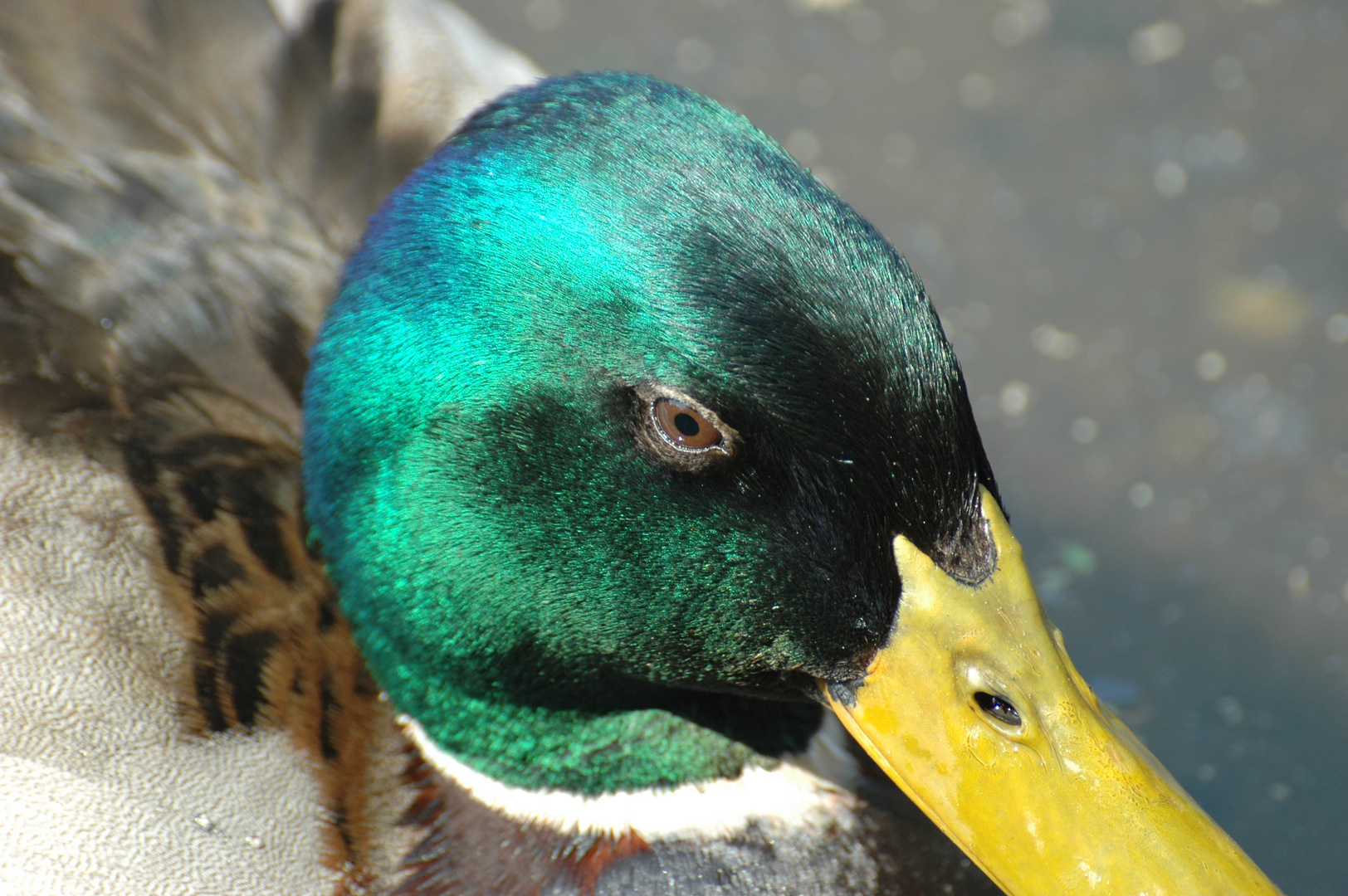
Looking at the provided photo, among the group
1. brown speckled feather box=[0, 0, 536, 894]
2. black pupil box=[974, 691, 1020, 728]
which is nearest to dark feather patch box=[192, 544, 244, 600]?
brown speckled feather box=[0, 0, 536, 894]

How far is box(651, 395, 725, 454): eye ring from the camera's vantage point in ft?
5.18

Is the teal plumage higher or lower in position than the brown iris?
lower

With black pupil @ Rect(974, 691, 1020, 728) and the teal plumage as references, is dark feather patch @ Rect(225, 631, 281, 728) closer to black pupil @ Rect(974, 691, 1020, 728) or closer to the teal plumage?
the teal plumage

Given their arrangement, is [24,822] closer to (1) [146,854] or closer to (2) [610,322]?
(1) [146,854]

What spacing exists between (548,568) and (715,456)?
279mm

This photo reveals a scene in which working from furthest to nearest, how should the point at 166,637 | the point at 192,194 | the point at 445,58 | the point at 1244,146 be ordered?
the point at 1244,146 → the point at 445,58 → the point at 192,194 → the point at 166,637

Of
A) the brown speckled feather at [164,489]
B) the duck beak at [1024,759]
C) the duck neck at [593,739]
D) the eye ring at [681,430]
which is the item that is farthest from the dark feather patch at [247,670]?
the duck beak at [1024,759]

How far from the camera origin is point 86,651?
5.84ft

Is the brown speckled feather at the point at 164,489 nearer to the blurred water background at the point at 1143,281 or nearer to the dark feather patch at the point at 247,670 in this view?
the dark feather patch at the point at 247,670

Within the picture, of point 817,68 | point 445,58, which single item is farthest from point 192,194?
point 817,68

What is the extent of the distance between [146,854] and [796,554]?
2.90 feet

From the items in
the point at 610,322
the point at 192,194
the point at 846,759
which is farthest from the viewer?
the point at 192,194

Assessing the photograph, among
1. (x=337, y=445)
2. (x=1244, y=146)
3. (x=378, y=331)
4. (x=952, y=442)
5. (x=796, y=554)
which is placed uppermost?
(x=1244, y=146)

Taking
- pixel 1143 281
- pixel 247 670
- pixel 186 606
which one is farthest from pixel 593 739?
pixel 1143 281
